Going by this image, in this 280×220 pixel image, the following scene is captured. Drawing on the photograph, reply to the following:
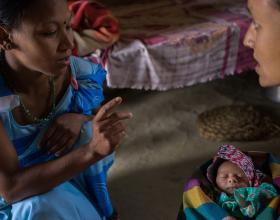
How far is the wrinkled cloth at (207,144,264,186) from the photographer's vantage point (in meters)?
1.68

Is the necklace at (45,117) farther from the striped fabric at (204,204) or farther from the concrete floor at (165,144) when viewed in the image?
the concrete floor at (165,144)

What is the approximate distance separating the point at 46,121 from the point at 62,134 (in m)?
0.06

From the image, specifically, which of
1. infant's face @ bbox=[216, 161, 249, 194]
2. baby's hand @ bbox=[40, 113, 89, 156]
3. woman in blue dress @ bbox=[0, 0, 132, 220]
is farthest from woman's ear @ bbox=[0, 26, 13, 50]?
infant's face @ bbox=[216, 161, 249, 194]

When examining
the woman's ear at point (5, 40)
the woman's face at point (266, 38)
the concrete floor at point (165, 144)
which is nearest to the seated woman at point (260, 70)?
the woman's face at point (266, 38)

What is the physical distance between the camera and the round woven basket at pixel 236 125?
236 centimetres

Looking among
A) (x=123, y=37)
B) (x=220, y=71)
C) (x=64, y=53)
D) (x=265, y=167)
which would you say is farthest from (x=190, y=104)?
(x=64, y=53)

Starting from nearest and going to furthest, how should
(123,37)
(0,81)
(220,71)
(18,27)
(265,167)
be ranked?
(18,27) < (0,81) < (265,167) < (123,37) < (220,71)

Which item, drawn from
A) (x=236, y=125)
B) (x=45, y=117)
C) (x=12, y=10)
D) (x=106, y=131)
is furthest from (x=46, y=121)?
(x=236, y=125)

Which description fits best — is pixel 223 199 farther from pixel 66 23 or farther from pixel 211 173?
pixel 66 23

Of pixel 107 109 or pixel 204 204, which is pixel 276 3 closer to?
pixel 107 109

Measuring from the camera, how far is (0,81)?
4.07 ft

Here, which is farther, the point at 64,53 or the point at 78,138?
the point at 78,138

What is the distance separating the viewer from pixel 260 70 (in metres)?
1.31

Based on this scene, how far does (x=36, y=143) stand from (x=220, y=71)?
1.42 meters
